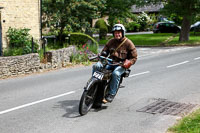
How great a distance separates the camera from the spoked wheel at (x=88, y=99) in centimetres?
697

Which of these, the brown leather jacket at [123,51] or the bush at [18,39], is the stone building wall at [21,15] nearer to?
the bush at [18,39]

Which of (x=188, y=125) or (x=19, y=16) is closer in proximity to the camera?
(x=188, y=125)

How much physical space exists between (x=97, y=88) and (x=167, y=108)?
5.53ft

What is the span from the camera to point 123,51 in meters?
7.88

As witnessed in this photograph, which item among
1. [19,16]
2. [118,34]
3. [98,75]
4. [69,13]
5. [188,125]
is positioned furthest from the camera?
[69,13]

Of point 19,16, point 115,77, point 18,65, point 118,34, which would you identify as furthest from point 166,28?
point 115,77

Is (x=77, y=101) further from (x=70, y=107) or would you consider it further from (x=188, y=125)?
(x=188, y=125)

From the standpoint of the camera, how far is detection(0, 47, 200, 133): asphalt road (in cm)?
641

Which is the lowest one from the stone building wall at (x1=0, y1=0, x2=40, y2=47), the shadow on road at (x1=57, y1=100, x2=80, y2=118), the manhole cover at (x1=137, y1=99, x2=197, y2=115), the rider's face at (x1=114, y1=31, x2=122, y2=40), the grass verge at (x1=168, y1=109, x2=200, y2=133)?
the shadow on road at (x1=57, y1=100, x2=80, y2=118)

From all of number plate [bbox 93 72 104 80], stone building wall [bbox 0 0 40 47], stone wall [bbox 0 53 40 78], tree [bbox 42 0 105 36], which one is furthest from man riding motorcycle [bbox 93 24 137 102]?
tree [bbox 42 0 105 36]

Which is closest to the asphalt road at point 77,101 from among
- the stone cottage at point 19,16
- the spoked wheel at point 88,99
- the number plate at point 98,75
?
the spoked wheel at point 88,99

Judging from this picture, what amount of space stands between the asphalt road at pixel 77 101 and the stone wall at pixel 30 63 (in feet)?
2.11

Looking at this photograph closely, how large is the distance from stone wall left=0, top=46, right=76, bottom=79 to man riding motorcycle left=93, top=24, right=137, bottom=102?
6.14 meters

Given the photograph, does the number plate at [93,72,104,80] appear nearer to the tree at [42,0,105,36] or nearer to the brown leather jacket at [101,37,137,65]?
the brown leather jacket at [101,37,137,65]
